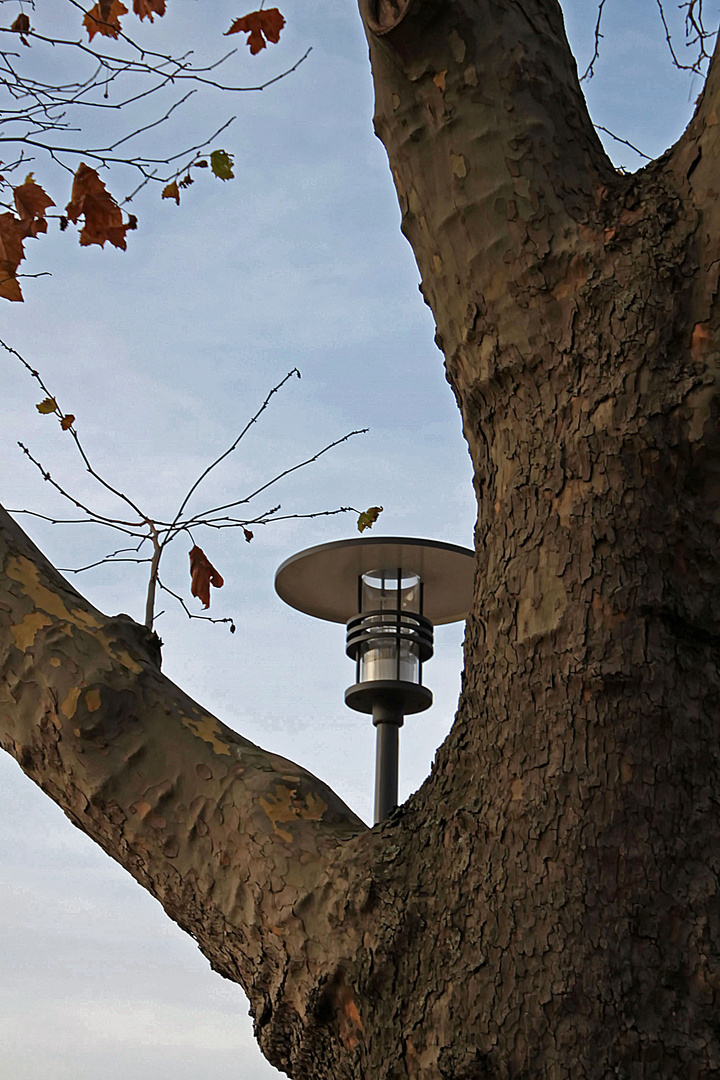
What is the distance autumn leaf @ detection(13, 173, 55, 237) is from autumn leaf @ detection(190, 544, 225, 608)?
974mm

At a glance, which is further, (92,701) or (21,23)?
(21,23)

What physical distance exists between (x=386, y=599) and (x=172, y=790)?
3.50 m

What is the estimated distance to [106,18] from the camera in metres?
3.03

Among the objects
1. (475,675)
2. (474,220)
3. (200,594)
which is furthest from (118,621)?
(200,594)

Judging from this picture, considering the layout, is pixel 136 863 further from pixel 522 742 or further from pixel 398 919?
pixel 522 742

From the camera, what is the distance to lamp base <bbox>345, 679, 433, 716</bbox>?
4695 millimetres

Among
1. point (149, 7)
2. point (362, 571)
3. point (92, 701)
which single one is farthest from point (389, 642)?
point (92, 701)

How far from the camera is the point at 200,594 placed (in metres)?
2.95

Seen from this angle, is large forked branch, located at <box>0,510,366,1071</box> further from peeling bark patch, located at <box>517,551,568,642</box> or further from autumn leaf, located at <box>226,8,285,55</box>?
autumn leaf, located at <box>226,8,285,55</box>

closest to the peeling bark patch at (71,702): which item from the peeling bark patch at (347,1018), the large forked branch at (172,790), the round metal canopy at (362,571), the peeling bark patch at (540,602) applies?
the large forked branch at (172,790)

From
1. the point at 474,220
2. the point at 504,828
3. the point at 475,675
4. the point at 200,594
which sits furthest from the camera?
the point at 200,594

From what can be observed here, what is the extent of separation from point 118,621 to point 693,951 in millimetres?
969

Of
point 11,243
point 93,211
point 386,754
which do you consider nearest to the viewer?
point 11,243

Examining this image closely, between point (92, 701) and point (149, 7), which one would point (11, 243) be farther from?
point (92, 701)
